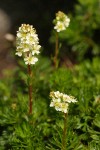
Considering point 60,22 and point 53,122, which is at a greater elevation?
point 60,22

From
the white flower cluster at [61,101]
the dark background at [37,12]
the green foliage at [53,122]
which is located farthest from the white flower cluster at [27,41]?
the dark background at [37,12]

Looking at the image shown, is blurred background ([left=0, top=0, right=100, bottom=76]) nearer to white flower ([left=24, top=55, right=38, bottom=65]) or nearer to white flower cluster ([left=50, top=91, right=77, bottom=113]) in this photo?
white flower ([left=24, top=55, right=38, bottom=65])

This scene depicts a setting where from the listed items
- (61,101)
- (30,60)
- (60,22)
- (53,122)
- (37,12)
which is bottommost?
(61,101)

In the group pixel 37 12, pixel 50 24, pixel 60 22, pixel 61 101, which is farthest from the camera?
pixel 37 12

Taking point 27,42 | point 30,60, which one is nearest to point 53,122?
point 30,60

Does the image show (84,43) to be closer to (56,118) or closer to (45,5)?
(45,5)

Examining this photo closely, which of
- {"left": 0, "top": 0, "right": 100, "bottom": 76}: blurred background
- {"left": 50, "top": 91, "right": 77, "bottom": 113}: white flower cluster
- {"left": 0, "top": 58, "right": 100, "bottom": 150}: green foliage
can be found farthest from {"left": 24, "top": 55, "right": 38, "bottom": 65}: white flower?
{"left": 0, "top": 0, "right": 100, "bottom": 76}: blurred background

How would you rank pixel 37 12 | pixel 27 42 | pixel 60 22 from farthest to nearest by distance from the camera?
1. pixel 37 12
2. pixel 60 22
3. pixel 27 42

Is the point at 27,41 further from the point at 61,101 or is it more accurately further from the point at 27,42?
the point at 61,101
